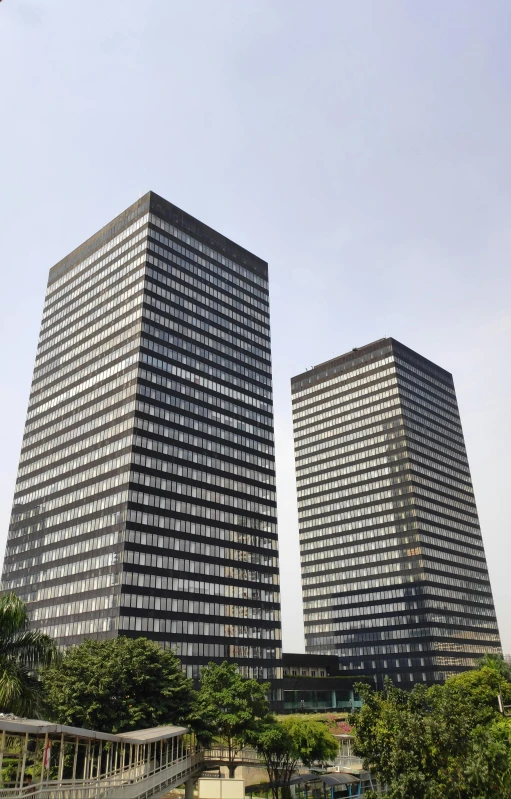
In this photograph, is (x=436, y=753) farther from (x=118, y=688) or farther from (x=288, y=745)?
(x=288, y=745)

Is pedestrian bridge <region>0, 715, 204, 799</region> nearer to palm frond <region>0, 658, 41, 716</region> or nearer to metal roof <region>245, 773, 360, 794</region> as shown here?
palm frond <region>0, 658, 41, 716</region>

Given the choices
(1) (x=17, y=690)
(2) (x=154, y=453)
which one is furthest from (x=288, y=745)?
(2) (x=154, y=453)

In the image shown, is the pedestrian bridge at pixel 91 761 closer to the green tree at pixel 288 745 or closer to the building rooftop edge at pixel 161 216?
the green tree at pixel 288 745

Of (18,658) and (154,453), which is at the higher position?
(154,453)

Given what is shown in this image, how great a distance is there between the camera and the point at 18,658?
31.4 metres

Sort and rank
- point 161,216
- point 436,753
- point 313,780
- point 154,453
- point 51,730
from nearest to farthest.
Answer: point 51,730
point 436,753
point 313,780
point 154,453
point 161,216

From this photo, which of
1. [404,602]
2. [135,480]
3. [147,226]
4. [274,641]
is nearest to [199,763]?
[135,480]

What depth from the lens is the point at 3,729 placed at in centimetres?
2550

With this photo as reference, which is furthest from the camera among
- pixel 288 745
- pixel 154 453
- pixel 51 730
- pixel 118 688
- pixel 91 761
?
pixel 154 453

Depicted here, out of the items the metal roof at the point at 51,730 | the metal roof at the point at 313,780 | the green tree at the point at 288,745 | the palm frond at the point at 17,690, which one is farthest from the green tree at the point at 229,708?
the palm frond at the point at 17,690

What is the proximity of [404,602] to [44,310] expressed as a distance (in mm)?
130334

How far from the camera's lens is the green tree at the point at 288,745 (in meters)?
64.8

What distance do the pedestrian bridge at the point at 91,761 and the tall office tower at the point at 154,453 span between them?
5570cm

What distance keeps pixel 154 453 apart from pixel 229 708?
206ft
